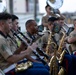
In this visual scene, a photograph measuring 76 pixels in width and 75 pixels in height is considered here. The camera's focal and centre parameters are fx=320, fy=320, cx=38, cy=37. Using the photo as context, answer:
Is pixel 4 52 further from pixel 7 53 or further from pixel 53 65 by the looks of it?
pixel 53 65

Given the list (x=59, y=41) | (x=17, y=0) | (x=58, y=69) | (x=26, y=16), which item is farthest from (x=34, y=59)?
(x=17, y=0)

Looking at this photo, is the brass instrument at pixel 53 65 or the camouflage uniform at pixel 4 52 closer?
the camouflage uniform at pixel 4 52

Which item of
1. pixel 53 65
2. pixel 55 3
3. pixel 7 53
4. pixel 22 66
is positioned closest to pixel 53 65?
pixel 53 65

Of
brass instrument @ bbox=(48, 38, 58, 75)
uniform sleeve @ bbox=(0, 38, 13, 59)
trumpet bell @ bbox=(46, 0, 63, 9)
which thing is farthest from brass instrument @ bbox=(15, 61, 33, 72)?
trumpet bell @ bbox=(46, 0, 63, 9)

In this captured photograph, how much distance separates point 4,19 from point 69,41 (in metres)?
1.51

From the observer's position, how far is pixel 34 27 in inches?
229

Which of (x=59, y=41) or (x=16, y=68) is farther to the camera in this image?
(x=59, y=41)

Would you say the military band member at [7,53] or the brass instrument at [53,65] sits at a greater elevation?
the military band member at [7,53]

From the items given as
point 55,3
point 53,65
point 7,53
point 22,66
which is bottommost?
point 53,65

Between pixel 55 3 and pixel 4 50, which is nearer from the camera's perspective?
pixel 4 50

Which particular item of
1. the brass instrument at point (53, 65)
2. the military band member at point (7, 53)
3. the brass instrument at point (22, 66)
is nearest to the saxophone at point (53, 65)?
the brass instrument at point (53, 65)

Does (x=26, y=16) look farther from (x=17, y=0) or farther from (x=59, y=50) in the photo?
(x=59, y=50)

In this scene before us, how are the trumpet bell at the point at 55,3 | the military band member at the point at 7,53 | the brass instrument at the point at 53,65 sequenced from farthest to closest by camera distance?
the trumpet bell at the point at 55,3 → the brass instrument at the point at 53,65 → the military band member at the point at 7,53

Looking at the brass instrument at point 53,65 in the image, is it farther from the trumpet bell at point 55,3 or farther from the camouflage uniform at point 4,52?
the trumpet bell at point 55,3
